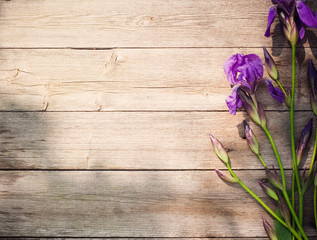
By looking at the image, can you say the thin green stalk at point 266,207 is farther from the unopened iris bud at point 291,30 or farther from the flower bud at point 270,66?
the unopened iris bud at point 291,30

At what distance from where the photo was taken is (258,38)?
47.4 inches

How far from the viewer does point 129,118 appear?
45.1 inches

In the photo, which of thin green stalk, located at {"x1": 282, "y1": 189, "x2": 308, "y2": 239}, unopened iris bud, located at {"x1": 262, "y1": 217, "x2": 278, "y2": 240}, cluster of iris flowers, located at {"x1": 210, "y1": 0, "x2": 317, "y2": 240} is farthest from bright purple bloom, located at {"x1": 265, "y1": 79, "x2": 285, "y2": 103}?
unopened iris bud, located at {"x1": 262, "y1": 217, "x2": 278, "y2": 240}

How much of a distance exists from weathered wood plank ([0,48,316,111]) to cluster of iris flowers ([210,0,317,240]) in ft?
0.28

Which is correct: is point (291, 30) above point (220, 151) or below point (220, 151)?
above

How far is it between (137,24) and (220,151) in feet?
1.97

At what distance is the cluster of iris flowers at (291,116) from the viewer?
1.03 m

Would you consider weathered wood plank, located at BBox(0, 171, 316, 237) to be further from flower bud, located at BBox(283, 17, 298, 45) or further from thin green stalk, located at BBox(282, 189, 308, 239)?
flower bud, located at BBox(283, 17, 298, 45)

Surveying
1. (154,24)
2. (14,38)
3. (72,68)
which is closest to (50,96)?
(72,68)

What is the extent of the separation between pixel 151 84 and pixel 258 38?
0.47 meters

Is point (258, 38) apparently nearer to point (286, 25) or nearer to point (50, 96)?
point (286, 25)

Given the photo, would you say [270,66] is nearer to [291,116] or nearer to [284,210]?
[291,116]

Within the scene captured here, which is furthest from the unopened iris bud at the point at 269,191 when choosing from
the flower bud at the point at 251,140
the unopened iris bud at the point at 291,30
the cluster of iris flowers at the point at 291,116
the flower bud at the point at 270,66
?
the unopened iris bud at the point at 291,30

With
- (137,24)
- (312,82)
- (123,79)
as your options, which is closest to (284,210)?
(312,82)
